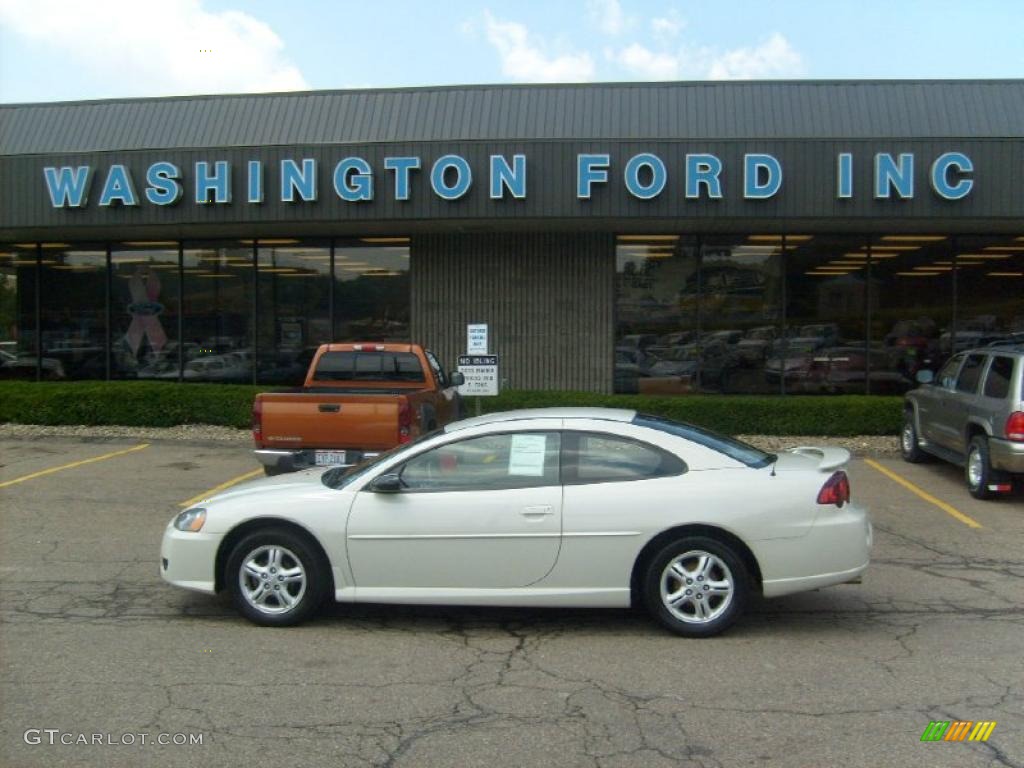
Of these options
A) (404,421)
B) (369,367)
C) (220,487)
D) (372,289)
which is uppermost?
(372,289)

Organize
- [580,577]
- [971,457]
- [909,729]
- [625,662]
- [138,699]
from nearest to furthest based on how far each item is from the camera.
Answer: [909,729], [138,699], [625,662], [580,577], [971,457]

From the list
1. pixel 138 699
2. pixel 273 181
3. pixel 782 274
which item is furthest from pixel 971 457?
pixel 273 181

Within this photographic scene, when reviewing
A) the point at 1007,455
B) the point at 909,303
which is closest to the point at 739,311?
the point at 909,303

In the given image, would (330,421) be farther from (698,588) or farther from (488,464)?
(698,588)

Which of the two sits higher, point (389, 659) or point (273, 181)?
point (273, 181)

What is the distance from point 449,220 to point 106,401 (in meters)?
6.41

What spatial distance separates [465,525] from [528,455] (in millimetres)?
606

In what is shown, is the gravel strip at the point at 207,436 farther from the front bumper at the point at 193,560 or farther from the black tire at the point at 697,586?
the front bumper at the point at 193,560

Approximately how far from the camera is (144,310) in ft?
60.8

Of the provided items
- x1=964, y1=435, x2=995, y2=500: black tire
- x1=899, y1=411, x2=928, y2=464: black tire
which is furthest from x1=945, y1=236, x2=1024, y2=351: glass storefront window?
x1=964, y1=435, x2=995, y2=500: black tire

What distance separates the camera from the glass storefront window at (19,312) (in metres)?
19.0

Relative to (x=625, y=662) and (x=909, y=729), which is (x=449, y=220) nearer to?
(x=625, y=662)

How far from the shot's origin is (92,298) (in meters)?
18.7

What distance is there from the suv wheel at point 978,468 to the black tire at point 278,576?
25.2 feet
